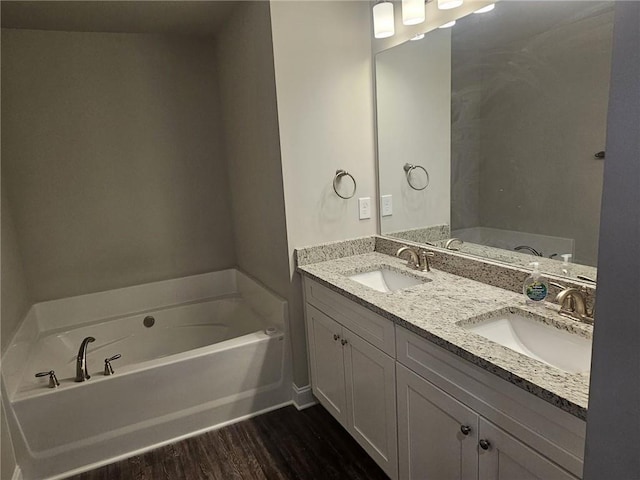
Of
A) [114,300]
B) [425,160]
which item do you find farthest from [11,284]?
[425,160]

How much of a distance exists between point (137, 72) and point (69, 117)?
54 cm

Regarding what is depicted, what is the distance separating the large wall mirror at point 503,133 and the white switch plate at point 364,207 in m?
0.09

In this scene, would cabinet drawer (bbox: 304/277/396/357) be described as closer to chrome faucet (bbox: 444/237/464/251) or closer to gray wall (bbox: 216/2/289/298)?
gray wall (bbox: 216/2/289/298)

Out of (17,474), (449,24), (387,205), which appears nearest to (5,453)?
(17,474)

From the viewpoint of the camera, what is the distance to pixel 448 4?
5.74 ft

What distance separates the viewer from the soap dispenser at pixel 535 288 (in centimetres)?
150

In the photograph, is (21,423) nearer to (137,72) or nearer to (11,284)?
(11,284)

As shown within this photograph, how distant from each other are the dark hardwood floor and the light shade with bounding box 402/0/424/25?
6.76 ft

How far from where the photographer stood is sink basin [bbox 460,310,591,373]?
1.29 m

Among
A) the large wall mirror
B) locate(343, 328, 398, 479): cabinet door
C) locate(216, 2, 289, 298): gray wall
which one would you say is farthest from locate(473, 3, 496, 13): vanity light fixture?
locate(343, 328, 398, 479): cabinet door

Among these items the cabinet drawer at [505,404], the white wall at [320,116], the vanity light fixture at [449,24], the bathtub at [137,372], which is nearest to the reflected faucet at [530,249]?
the cabinet drawer at [505,404]

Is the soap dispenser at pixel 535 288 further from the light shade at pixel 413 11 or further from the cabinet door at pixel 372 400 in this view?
the light shade at pixel 413 11

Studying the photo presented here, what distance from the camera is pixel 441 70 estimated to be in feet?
6.95

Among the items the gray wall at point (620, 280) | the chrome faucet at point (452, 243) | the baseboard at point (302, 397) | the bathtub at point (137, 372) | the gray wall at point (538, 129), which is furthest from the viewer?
the baseboard at point (302, 397)
